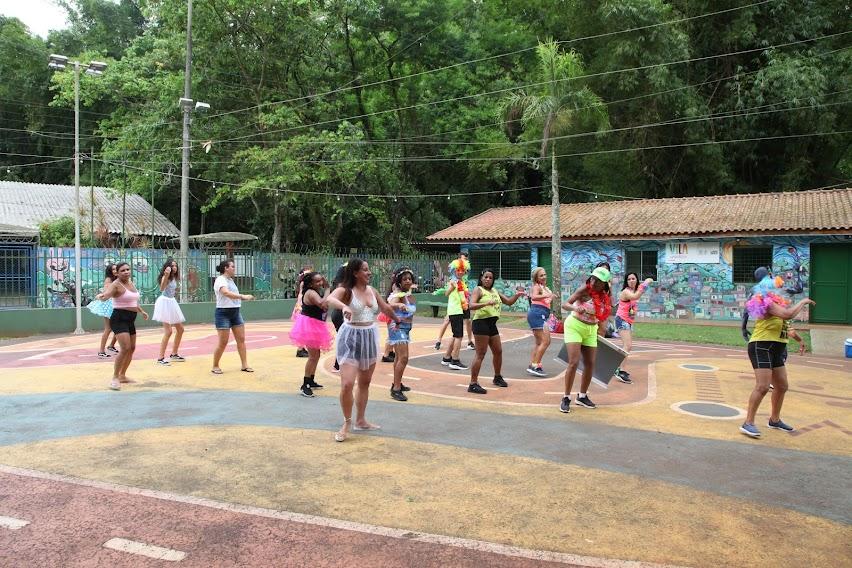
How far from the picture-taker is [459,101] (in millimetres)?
30484

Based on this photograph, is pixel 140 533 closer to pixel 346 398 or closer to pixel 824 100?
pixel 346 398

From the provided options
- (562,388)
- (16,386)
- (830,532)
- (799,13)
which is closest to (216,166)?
(16,386)

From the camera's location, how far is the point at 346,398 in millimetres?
5902

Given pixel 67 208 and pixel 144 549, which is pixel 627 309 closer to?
pixel 144 549

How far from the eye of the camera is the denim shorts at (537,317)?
9461mm

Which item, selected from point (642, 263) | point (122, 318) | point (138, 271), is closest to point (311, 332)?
point (122, 318)

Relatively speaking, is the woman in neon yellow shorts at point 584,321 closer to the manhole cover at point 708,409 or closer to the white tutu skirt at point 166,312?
the manhole cover at point 708,409

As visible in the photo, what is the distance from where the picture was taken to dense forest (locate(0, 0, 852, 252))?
23.6m

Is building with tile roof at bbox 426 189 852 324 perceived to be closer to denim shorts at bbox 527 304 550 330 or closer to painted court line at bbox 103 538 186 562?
denim shorts at bbox 527 304 550 330

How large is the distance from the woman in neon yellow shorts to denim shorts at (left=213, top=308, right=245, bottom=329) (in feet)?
16.2

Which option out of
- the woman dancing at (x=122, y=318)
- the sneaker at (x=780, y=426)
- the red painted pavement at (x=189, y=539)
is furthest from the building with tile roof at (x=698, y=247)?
the red painted pavement at (x=189, y=539)

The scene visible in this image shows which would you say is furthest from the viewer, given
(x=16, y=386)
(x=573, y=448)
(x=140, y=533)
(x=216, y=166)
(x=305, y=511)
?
(x=216, y=166)

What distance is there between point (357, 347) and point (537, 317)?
4.20 m

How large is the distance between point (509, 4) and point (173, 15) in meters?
16.6
